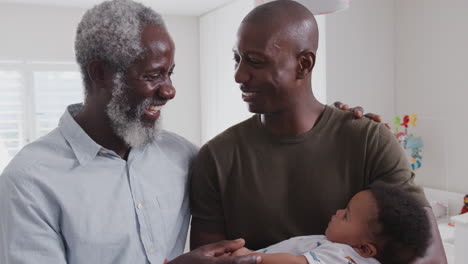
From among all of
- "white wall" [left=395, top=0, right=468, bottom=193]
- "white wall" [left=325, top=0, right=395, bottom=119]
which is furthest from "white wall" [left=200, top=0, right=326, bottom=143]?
"white wall" [left=395, top=0, right=468, bottom=193]

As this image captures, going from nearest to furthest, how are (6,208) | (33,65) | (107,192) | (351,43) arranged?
1. (6,208)
2. (107,192)
3. (351,43)
4. (33,65)

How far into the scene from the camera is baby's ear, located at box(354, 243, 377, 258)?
119cm

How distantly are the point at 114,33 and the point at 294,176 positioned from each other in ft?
2.05

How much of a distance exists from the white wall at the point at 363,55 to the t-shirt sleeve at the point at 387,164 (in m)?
2.14

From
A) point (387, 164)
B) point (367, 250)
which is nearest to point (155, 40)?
point (387, 164)

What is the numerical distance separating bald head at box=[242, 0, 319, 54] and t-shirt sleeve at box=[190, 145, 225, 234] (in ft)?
1.24

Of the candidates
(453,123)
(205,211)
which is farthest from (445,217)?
(205,211)

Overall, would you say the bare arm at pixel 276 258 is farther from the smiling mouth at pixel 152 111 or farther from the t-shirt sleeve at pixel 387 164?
the smiling mouth at pixel 152 111

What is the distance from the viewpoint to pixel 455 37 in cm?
319

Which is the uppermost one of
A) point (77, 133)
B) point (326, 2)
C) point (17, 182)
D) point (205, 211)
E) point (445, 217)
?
point (326, 2)

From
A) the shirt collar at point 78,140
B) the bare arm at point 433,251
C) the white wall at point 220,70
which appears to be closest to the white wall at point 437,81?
the white wall at point 220,70

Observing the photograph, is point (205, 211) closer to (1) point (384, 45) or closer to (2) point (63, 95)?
(1) point (384, 45)

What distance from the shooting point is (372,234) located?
119cm

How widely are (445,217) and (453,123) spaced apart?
0.66 metres
